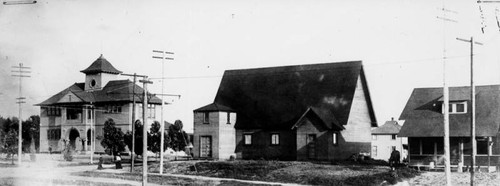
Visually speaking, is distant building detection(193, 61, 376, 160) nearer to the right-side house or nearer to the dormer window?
the right-side house

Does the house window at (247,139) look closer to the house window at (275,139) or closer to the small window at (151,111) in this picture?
the house window at (275,139)

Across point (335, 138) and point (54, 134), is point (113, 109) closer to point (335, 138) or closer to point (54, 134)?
point (54, 134)

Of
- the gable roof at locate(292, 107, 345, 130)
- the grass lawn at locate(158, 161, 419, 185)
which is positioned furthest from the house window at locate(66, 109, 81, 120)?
the gable roof at locate(292, 107, 345, 130)

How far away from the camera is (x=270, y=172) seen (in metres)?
33.4

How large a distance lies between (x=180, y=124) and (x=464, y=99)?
30391mm

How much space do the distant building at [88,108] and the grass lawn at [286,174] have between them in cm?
3217

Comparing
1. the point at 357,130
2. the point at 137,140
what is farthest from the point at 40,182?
the point at 357,130

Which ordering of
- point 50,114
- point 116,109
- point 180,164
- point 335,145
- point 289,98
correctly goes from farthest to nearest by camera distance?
1. point 50,114
2. point 116,109
3. point 289,98
4. point 335,145
5. point 180,164

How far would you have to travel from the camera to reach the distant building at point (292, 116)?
4441 centimetres

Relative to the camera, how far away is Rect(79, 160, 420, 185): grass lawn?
28.6 m

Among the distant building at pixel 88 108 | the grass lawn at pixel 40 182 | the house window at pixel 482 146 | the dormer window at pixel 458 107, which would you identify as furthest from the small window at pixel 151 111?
the house window at pixel 482 146

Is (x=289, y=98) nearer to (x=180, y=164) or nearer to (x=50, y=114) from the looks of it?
(x=180, y=164)

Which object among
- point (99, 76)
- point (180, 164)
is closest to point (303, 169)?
point (180, 164)

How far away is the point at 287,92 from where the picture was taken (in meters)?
50.0
